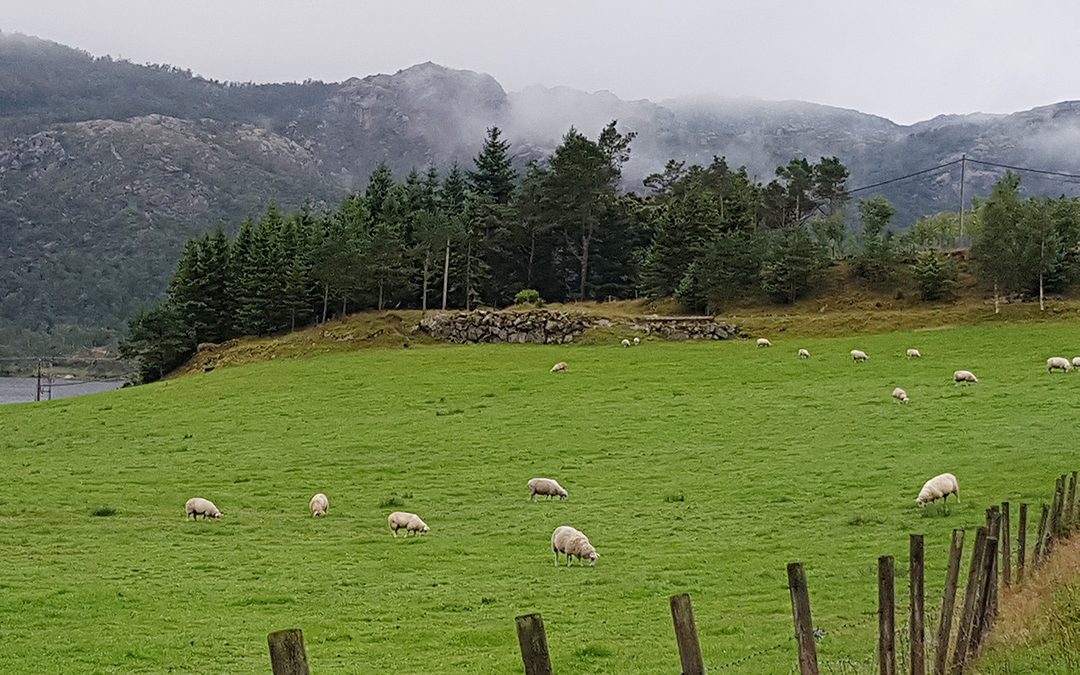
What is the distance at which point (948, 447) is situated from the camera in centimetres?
3014

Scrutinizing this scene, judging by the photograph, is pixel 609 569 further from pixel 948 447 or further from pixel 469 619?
pixel 948 447

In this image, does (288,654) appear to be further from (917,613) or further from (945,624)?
(945,624)

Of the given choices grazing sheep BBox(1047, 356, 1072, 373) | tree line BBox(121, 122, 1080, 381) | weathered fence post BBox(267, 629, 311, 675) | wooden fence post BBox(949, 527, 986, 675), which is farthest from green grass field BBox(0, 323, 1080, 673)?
tree line BBox(121, 122, 1080, 381)

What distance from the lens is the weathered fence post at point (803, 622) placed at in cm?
696

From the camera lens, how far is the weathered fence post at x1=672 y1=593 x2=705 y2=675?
18.4ft

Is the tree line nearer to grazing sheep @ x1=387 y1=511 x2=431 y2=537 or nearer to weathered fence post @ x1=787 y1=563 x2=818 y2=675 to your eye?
grazing sheep @ x1=387 y1=511 x2=431 y2=537

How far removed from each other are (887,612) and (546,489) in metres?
20.3

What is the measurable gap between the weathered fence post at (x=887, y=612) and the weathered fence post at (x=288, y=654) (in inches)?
201

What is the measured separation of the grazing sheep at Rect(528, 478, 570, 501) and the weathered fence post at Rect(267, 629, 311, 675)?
2370 cm

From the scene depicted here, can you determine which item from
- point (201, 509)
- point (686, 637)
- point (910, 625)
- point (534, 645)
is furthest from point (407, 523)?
point (534, 645)

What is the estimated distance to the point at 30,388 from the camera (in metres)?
119

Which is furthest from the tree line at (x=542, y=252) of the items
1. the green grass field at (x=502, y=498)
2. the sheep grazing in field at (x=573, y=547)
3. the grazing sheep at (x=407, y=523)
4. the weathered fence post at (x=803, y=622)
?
the weathered fence post at (x=803, y=622)

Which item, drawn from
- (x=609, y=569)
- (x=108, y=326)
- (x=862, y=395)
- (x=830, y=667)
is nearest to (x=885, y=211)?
Answer: (x=862, y=395)

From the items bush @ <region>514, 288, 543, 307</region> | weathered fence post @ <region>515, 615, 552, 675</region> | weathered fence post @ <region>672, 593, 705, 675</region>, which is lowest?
weathered fence post @ <region>672, 593, 705, 675</region>
